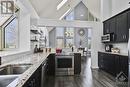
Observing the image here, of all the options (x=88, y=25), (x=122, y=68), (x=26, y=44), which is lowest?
(x=122, y=68)

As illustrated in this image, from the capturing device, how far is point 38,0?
5.26m

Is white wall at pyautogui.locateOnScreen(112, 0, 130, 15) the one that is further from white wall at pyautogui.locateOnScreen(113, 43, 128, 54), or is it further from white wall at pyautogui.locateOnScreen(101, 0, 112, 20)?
white wall at pyautogui.locateOnScreen(113, 43, 128, 54)

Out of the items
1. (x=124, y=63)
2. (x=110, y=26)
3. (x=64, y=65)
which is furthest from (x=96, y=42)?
(x=124, y=63)

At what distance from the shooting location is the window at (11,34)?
428 cm

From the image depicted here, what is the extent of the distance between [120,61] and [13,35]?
3586 mm

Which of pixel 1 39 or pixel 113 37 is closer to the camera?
pixel 1 39

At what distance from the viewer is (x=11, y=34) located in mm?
4613

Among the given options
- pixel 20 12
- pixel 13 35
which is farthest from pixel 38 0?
pixel 13 35

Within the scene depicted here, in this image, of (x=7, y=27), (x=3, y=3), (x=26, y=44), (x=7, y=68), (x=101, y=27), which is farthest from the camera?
(x=101, y=27)

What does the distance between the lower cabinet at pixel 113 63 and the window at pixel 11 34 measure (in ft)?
11.3

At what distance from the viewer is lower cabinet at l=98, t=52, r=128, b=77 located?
4544 mm

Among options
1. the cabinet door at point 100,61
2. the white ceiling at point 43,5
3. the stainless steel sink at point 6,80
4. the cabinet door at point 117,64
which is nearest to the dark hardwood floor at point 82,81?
the cabinet door at point 117,64

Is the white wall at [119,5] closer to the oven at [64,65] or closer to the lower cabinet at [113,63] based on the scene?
the lower cabinet at [113,63]

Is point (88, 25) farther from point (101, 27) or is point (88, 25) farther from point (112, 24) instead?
point (112, 24)
